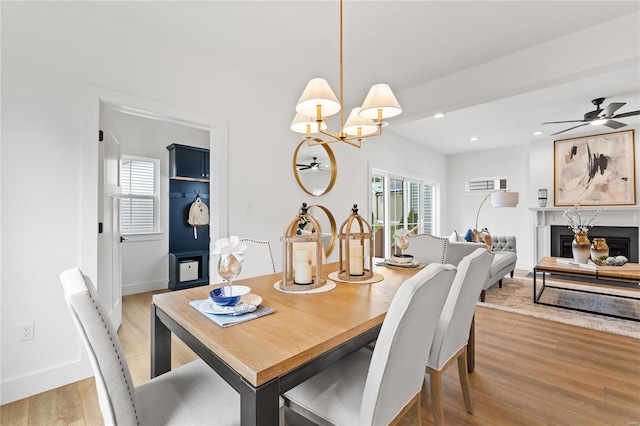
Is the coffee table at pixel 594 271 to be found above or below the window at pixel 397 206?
below

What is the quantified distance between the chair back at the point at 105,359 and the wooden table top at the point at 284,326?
8.8 inches

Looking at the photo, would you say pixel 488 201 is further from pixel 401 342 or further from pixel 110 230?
pixel 110 230

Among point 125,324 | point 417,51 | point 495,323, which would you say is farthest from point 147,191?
point 495,323

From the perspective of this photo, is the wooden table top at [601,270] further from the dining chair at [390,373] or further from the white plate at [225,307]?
the white plate at [225,307]

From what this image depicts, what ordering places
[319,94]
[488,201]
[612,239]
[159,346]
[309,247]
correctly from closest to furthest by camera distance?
[159,346]
[309,247]
[319,94]
[612,239]
[488,201]

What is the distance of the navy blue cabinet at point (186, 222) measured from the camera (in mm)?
4102

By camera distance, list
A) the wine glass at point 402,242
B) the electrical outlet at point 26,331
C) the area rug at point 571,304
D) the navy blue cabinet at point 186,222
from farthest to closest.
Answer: the navy blue cabinet at point 186,222 < the area rug at point 571,304 < the wine glass at point 402,242 < the electrical outlet at point 26,331

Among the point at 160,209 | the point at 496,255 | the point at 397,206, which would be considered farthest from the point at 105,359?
the point at 397,206

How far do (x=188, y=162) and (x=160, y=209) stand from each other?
85cm

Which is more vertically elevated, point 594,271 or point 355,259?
point 355,259

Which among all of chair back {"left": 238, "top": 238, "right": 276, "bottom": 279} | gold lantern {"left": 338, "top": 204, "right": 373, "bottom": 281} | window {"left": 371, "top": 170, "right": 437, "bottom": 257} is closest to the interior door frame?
chair back {"left": 238, "top": 238, "right": 276, "bottom": 279}

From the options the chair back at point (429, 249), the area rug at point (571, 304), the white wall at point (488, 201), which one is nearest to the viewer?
the chair back at point (429, 249)

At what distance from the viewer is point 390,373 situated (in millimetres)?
895

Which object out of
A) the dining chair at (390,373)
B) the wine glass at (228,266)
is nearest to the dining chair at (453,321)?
the dining chair at (390,373)
